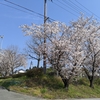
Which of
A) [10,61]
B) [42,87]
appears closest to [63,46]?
[42,87]

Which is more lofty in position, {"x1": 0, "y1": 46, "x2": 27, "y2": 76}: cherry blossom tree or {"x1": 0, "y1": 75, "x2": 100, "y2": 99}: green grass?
{"x1": 0, "y1": 46, "x2": 27, "y2": 76}: cherry blossom tree

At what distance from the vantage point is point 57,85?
59.1 ft

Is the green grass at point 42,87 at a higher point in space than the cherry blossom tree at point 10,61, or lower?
lower

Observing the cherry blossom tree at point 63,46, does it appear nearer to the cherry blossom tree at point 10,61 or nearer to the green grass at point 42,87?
the green grass at point 42,87

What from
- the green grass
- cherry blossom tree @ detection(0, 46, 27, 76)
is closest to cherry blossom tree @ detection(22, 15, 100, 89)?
the green grass

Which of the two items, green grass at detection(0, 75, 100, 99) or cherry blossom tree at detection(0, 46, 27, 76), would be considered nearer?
green grass at detection(0, 75, 100, 99)

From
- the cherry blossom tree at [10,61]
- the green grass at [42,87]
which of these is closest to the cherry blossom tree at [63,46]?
the green grass at [42,87]

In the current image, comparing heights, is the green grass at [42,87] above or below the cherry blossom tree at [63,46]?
below

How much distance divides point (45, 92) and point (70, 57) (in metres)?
4.44

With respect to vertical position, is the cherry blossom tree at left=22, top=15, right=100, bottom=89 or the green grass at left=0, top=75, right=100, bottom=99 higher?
the cherry blossom tree at left=22, top=15, right=100, bottom=89

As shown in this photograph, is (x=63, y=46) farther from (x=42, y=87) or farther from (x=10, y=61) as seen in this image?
(x=10, y=61)

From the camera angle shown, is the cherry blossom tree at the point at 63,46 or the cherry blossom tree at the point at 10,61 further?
the cherry blossom tree at the point at 10,61

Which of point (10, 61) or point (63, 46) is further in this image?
point (10, 61)

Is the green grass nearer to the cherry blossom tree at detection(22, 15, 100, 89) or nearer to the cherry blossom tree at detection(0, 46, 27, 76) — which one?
the cherry blossom tree at detection(22, 15, 100, 89)
